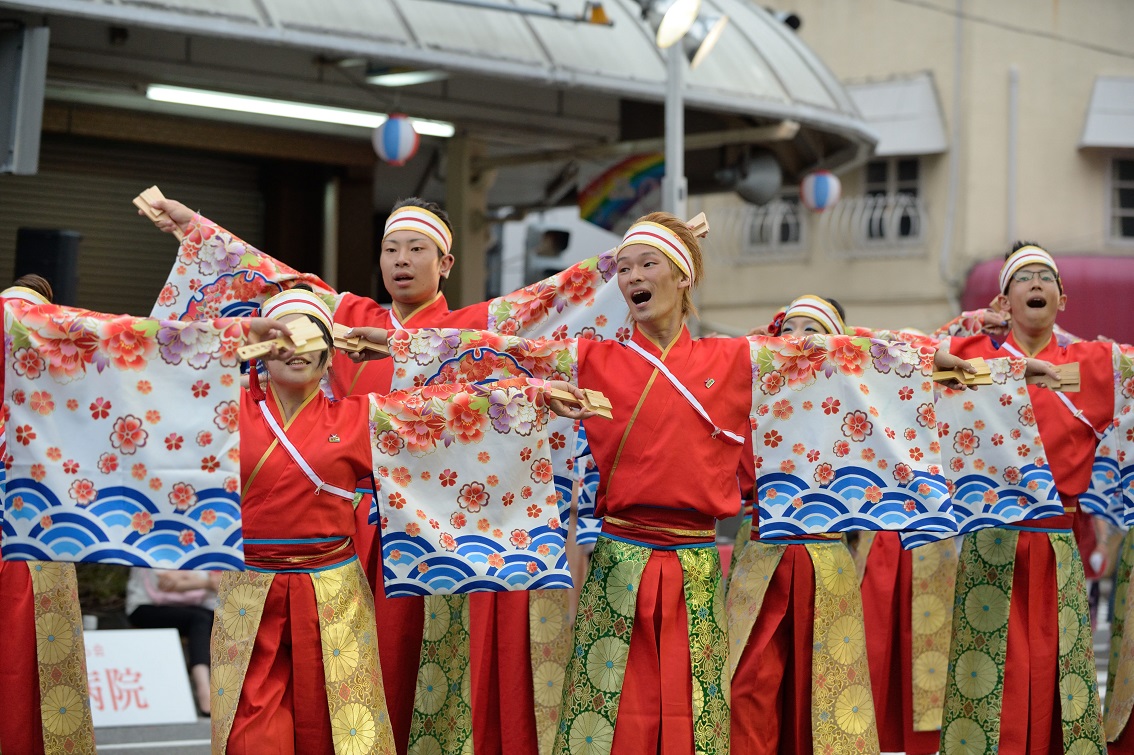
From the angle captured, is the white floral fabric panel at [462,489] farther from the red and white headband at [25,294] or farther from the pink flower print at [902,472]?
the red and white headband at [25,294]

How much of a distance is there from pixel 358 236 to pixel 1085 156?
33.8 ft

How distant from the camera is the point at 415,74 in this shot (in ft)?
30.7

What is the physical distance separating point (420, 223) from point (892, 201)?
14.2 m

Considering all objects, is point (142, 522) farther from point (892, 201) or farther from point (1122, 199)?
point (1122, 199)

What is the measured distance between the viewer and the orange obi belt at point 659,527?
4.29 meters

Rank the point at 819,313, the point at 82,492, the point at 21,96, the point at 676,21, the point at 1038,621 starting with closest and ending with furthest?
the point at 82,492 → the point at 1038,621 → the point at 819,313 → the point at 21,96 → the point at 676,21

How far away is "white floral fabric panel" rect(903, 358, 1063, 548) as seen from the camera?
5215 mm

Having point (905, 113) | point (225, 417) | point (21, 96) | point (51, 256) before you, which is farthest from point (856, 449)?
point (905, 113)

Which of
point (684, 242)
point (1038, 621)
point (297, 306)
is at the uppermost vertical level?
point (684, 242)

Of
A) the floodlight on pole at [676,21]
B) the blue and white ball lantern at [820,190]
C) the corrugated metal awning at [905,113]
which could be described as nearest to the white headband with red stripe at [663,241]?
the floodlight on pole at [676,21]

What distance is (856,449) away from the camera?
4.70m

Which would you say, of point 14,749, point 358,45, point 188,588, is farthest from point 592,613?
point 358,45

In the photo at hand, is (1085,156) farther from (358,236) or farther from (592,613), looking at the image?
(592,613)

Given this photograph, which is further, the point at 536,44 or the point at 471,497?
the point at 536,44
